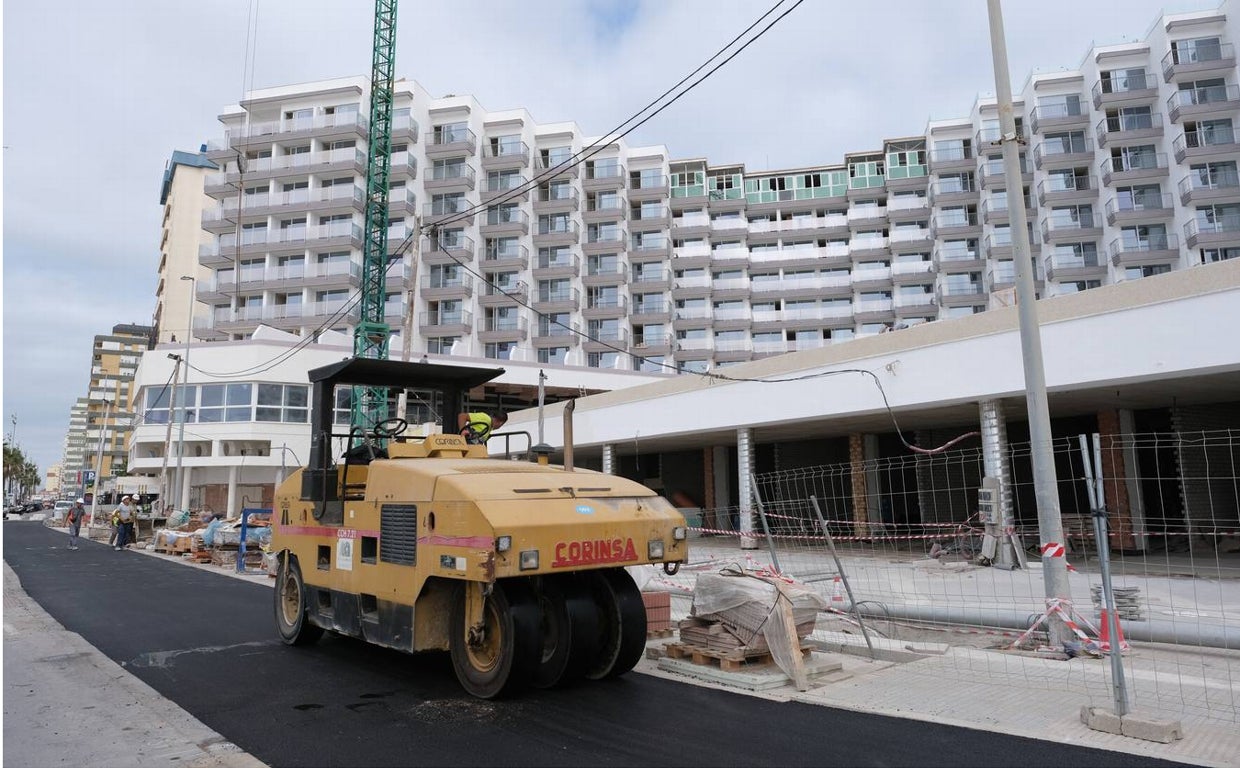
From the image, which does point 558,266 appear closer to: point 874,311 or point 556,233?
point 556,233

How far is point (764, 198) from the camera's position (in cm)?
7219

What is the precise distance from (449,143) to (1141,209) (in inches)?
1859

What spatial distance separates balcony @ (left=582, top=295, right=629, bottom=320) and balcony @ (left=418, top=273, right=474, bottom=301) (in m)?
9.73

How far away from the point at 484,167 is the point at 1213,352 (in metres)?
53.9

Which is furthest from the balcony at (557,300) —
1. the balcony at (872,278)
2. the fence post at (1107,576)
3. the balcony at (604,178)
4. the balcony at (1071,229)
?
the fence post at (1107,576)

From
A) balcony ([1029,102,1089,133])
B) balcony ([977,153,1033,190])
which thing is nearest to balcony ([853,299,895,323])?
balcony ([977,153,1033,190])

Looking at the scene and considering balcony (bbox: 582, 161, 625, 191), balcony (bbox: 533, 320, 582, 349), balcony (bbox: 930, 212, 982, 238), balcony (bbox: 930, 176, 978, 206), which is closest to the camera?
balcony (bbox: 533, 320, 582, 349)

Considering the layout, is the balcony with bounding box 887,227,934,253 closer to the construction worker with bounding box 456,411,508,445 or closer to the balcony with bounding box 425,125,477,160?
the balcony with bounding box 425,125,477,160

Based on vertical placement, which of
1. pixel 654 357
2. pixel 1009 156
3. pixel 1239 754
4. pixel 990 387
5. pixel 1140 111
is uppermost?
pixel 1140 111

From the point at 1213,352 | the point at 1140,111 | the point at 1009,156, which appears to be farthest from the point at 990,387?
the point at 1140,111

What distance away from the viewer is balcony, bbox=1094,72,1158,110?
5100 cm

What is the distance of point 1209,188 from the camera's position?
1877 inches

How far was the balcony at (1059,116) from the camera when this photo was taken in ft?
178

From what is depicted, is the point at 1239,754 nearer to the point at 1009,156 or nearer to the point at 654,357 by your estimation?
the point at 1009,156
